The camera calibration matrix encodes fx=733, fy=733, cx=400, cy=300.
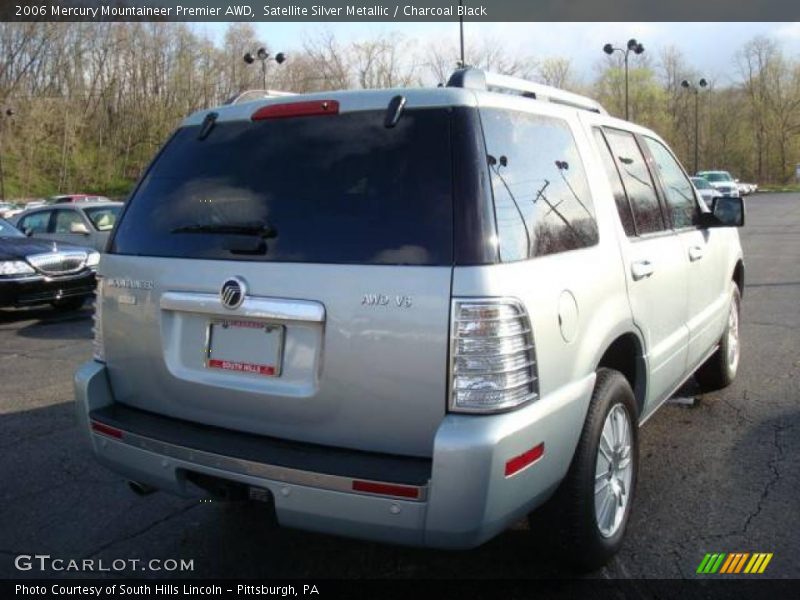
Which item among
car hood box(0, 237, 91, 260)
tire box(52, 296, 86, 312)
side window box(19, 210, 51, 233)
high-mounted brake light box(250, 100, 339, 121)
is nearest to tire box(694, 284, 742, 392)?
high-mounted brake light box(250, 100, 339, 121)

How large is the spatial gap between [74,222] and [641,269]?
12.0m

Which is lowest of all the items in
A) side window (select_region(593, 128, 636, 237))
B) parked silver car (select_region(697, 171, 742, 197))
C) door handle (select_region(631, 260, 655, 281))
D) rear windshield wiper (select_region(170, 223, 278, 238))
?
door handle (select_region(631, 260, 655, 281))

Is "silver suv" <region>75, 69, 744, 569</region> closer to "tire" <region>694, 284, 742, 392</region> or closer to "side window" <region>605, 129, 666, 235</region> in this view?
"side window" <region>605, 129, 666, 235</region>

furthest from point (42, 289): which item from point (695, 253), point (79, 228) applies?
point (695, 253)

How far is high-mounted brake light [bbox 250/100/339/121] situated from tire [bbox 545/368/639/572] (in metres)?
1.53

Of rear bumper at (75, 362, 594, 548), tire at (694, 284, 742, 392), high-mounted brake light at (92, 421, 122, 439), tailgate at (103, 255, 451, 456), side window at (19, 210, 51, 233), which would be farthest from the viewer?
side window at (19, 210, 51, 233)

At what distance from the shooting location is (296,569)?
3.16 meters

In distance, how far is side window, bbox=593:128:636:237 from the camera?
3.48m

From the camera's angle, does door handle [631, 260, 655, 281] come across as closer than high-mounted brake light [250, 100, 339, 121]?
No

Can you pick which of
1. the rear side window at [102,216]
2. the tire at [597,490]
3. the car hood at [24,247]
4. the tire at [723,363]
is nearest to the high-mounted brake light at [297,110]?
the tire at [597,490]

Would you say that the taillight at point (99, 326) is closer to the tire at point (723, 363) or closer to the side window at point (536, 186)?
the side window at point (536, 186)

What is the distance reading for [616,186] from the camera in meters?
3.54

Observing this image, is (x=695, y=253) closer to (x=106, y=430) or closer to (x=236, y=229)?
A: (x=236, y=229)

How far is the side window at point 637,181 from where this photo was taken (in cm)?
369
